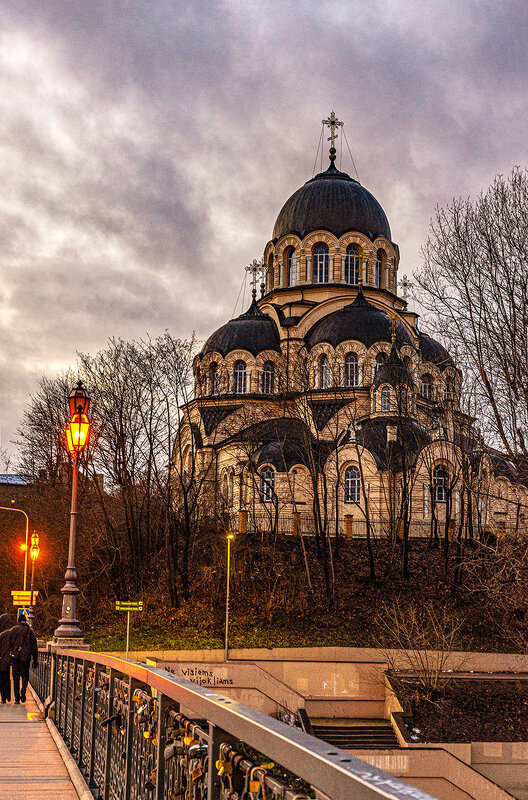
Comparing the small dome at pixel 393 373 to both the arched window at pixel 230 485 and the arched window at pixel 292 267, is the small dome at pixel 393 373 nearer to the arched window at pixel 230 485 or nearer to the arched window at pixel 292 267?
the arched window at pixel 230 485

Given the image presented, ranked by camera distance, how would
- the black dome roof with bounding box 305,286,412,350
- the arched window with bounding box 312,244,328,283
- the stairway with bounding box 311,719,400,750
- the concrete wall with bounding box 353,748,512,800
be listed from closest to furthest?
the concrete wall with bounding box 353,748,512,800
the stairway with bounding box 311,719,400,750
the black dome roof with bounding box 305,286,412,350
the arched window with bounding box 312,244,328,283

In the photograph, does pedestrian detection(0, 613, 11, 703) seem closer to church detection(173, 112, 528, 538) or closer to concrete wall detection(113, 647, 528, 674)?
concrete wall detection(113, 647, 528, 674)

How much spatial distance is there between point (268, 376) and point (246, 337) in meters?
2.70

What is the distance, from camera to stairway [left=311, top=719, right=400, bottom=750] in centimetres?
2577

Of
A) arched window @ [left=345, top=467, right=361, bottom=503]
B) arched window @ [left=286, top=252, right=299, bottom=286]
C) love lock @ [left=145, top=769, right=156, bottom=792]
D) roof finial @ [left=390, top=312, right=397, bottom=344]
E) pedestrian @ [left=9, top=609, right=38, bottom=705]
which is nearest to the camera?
love lock @ [left=145, top=769, right=156, bottom=792]

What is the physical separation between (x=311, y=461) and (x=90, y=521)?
38.8ft

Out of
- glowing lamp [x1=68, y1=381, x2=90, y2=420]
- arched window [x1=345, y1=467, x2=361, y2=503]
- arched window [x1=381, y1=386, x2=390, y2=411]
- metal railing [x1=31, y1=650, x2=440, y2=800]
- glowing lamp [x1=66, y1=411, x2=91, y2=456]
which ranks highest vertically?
arched window [x1=381, y1=386, x2=390, y2=411]

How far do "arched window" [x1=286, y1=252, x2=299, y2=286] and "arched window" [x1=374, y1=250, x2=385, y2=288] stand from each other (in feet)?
15.8

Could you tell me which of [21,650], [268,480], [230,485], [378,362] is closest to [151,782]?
Answer: [21,650]

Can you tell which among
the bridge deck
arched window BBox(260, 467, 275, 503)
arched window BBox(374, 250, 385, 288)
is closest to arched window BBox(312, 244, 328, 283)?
arched window BBox(374, 250, 385, 288)

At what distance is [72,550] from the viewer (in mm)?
15711

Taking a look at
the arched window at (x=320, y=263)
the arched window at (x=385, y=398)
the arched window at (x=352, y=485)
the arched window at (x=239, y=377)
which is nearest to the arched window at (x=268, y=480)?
the arched window at (x=352, y=485)

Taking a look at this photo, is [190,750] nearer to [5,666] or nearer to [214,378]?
[5,666]

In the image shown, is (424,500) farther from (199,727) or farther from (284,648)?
(199,727)
